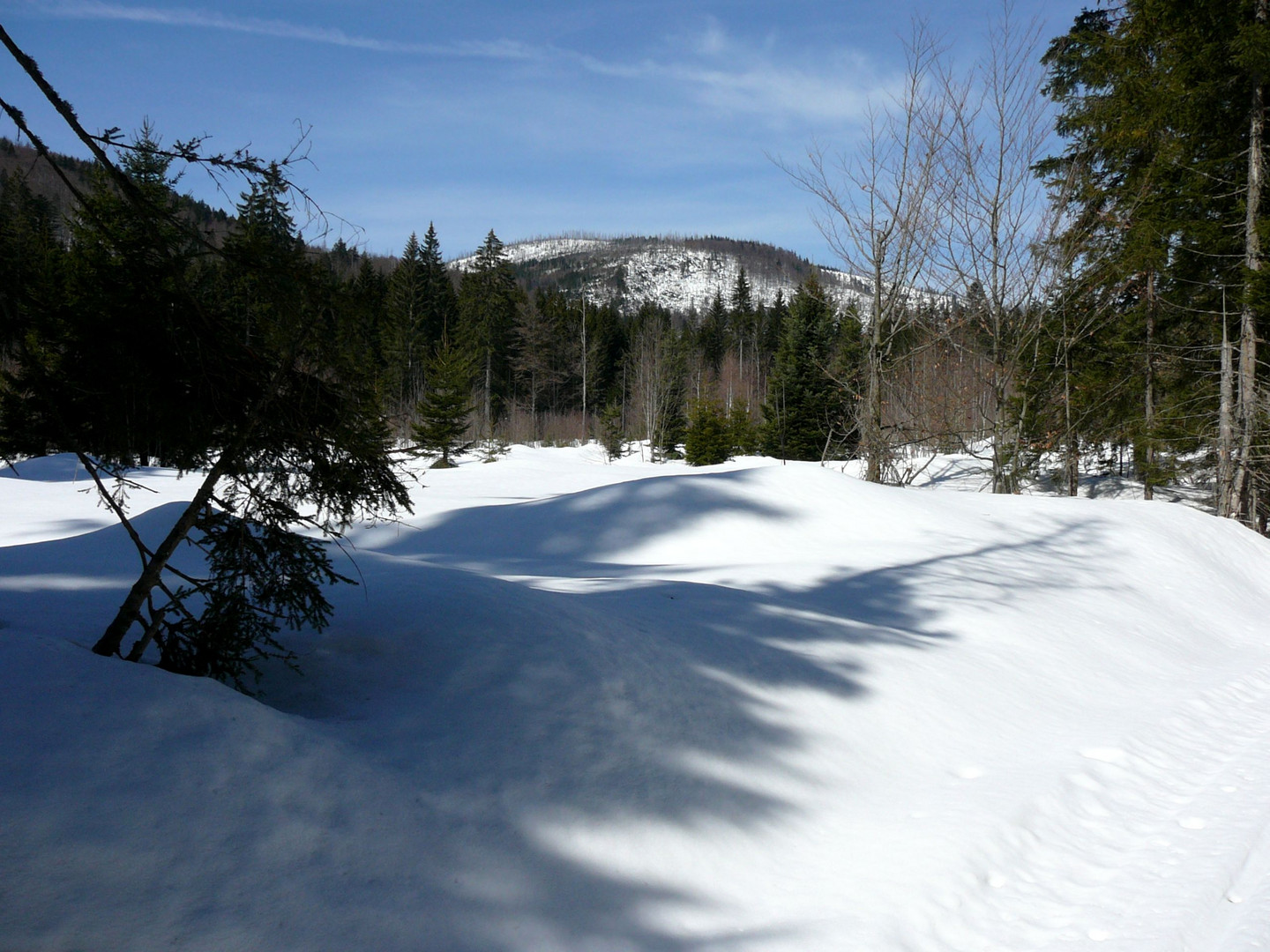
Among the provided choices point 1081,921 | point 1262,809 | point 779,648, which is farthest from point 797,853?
point 1262,809

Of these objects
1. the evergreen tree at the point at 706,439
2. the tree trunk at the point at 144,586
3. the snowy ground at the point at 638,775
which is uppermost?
the evergreen tree at the point at 706,439

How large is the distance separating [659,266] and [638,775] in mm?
169618

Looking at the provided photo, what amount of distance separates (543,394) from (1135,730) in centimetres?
5189

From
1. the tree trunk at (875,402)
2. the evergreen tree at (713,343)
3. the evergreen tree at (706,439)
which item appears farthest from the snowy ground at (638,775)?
the evergreen tree at (713,343)

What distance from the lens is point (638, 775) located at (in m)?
3.62

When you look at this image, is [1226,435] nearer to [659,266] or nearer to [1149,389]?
[1149,389]

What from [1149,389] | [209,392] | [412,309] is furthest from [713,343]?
[209,392]

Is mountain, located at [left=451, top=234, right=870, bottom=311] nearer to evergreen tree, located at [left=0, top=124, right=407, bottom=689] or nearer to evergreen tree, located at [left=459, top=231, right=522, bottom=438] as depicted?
evergreen tree, located at [left=459, top=231, right=522, bottom=438]

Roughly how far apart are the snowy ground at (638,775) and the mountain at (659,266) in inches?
4943

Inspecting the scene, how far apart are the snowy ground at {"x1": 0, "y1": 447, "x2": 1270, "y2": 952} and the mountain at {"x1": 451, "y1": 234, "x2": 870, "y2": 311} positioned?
125558 millimetres

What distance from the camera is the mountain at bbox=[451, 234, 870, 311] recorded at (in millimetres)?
141000

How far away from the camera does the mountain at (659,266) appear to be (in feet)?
463

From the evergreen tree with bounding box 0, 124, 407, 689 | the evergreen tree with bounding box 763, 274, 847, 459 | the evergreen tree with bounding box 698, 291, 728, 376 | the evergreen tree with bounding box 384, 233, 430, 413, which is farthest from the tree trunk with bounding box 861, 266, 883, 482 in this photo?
the evergreen tree with bounding box 698, 291, 728, 376

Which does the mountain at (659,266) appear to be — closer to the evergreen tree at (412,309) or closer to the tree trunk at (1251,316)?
the evergreen tree at (412,309)
